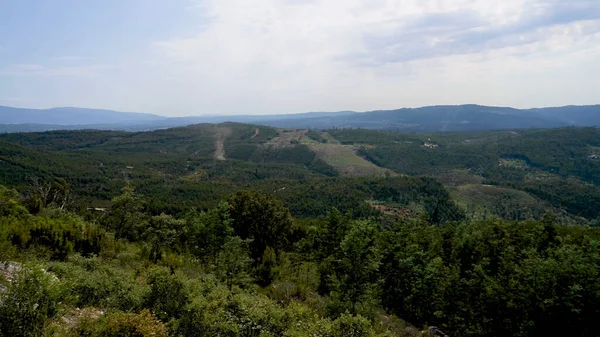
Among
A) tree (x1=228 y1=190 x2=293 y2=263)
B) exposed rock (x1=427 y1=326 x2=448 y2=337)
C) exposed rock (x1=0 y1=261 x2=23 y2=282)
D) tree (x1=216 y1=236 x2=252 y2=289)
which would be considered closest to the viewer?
exposed rock (x1=0 y1=261 x2=23 y2=282)

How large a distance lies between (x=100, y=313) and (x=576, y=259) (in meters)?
27.5

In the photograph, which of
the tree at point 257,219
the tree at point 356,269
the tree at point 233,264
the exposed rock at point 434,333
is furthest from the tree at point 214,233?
the exposed rock at point 434,333

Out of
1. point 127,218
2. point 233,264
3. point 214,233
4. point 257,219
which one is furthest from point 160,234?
point 233,264

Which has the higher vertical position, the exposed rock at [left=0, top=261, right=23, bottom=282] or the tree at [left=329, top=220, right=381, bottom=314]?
the exposed rock at [left=0, top=261, right=23, bottom=282]

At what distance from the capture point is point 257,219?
3125 cm

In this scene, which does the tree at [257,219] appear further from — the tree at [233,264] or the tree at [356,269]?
the tree at [356,269]

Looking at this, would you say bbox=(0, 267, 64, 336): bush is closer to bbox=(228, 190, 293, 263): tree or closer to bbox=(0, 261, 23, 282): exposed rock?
bbox=(0, 261, 23, 282): exposed rock

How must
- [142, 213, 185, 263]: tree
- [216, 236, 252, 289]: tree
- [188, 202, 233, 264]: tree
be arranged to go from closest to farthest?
[216, 236, 252, 289]: tree → [188, 202, 233, 264]: tree → [142, 213, 185, 263]: tree

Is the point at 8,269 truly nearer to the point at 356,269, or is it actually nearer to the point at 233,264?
the point at 233,264

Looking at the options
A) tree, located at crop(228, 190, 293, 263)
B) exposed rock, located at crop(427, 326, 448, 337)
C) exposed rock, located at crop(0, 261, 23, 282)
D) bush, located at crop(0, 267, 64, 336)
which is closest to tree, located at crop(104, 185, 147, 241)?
tree, located at crop(228, 190, 293, 263)

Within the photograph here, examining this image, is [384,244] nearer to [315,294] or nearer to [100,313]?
[315,294]

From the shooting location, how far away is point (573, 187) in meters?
147

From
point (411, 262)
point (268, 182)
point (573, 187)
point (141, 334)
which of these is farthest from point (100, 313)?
point (573, 187)

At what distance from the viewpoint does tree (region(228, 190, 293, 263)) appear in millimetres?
30987
